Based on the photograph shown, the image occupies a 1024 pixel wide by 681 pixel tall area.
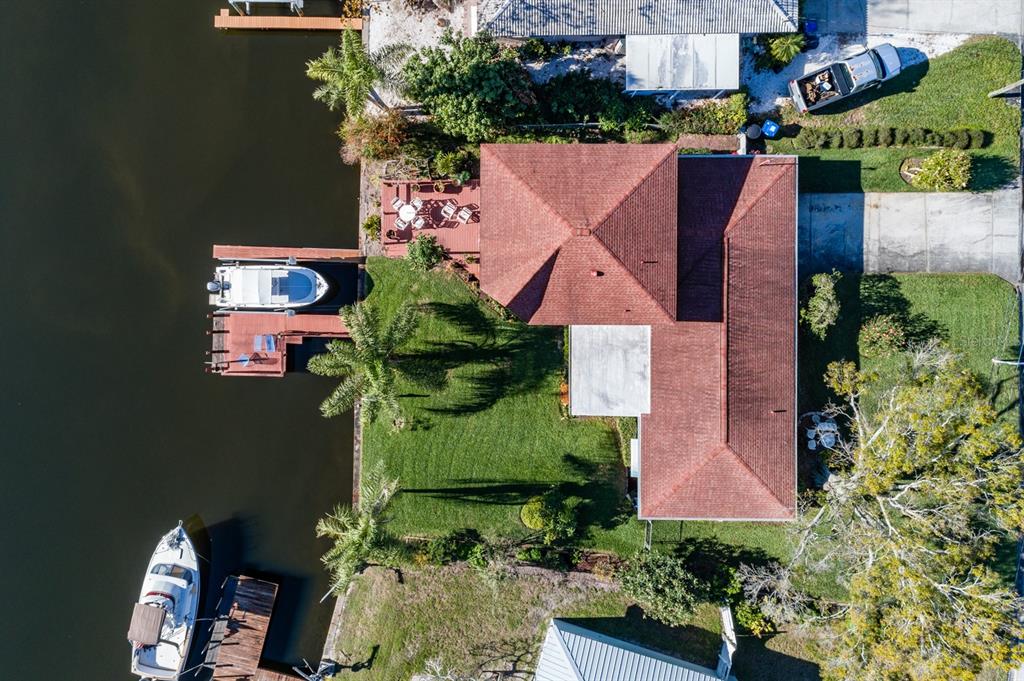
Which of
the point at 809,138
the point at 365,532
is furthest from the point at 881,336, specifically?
the point at 365,532

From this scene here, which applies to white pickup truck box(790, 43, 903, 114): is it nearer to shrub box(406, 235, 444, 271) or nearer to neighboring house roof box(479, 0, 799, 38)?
neighboring house roof box(479, 0, 799, 38)

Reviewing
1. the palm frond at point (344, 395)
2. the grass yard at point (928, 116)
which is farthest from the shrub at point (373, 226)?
the grass yard at point (928, 116)

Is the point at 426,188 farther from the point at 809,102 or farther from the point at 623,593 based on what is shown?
the point at 623,593

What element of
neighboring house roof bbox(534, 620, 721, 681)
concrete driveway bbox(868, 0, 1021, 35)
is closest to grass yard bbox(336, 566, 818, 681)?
neighboring house roof bbox(534, 620, 721, 681)

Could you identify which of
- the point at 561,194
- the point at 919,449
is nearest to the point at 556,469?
the point at 561,194

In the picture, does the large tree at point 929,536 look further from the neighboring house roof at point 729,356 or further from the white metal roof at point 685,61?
the white metal roof at point 685,61

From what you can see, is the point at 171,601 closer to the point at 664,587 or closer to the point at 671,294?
the point at 664,587

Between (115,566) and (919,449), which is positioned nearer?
(919,449)
